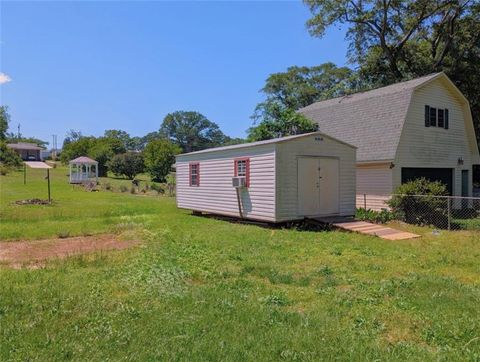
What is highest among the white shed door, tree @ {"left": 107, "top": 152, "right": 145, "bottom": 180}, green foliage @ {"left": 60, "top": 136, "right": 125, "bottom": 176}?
green foliage @ {"left": 60, "top": 136, "right": 125, "bottom": 176}

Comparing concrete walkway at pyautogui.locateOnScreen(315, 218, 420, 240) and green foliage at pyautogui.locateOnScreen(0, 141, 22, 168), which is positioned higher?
green foliage at pyautogui.locateOnScreen(0, 141, 22, 168)

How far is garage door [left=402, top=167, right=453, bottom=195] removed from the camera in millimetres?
16406

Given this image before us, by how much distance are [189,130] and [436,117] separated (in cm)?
10092

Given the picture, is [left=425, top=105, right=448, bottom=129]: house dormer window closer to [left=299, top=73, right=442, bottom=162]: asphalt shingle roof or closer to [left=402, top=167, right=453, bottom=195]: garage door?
[left=299, top=73, right=442, bottom=162]: asphalt shingle roof

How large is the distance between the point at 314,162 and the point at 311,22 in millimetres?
15048

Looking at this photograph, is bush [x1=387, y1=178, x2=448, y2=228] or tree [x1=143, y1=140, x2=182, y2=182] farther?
tree [x1=143, y1=140, x2=182, y2=182]

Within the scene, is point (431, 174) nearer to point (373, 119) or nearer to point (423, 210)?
point (373, 119)

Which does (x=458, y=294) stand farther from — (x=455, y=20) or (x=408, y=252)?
(x=455, y=20)

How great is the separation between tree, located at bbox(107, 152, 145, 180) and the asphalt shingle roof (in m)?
29.2

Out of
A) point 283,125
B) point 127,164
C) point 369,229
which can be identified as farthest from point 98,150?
point 369,229

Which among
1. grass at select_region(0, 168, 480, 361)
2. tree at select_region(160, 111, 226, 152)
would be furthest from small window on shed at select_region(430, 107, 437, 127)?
tree at select_region(160, 111, 226, 152)

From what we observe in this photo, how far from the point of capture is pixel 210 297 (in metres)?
5.04

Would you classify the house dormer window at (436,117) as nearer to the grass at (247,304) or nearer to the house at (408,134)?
the house at (408,134)

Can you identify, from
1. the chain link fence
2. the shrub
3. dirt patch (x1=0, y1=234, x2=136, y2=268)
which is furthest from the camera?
the shrub
